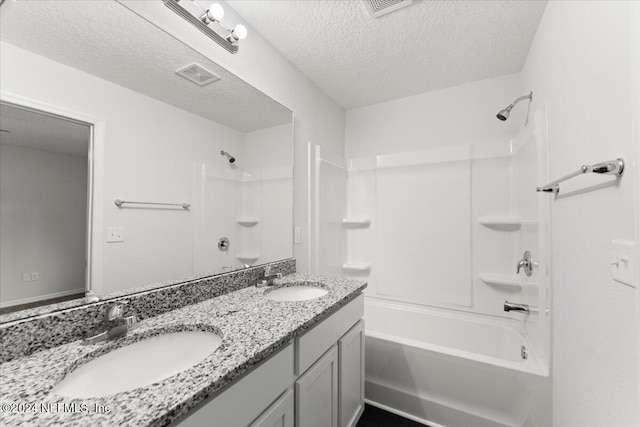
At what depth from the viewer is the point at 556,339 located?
1310 millimetres

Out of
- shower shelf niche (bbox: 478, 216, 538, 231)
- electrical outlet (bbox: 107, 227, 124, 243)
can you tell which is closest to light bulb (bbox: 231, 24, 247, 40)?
electrical outlet (bbox: 107, 227, 124, 243)

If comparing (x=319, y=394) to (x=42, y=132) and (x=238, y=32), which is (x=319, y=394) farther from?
(x=238, y=32)

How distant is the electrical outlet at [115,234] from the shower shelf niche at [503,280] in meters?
2.44

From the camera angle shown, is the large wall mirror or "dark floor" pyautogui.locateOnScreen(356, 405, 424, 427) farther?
"dark floor" pyautogui.locateOnScreen(356, 405, 424, 427)

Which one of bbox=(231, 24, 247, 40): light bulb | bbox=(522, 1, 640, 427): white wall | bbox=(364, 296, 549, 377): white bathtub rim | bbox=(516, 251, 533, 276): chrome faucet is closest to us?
bbox=(522, 1, 640, 427): white wall

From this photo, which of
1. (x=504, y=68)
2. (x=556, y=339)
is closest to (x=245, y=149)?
(x=556, y=339)

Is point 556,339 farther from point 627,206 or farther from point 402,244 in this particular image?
point 402,244

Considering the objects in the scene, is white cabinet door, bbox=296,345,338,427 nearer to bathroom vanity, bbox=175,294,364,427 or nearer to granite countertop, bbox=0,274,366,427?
bathroom vanity, bbox=175,294,364,427

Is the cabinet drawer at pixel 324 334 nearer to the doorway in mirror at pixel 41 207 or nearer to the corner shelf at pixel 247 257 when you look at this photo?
the corner shelf at pixel 247 257

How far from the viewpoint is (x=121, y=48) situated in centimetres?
102

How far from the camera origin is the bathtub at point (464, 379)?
1.43m

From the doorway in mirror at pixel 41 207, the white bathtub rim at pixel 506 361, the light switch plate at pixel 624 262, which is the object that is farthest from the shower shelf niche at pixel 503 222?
the doorway in mirror at pixel 41 207

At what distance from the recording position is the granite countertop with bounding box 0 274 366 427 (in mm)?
511

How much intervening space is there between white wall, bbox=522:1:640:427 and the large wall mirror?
1.55m
